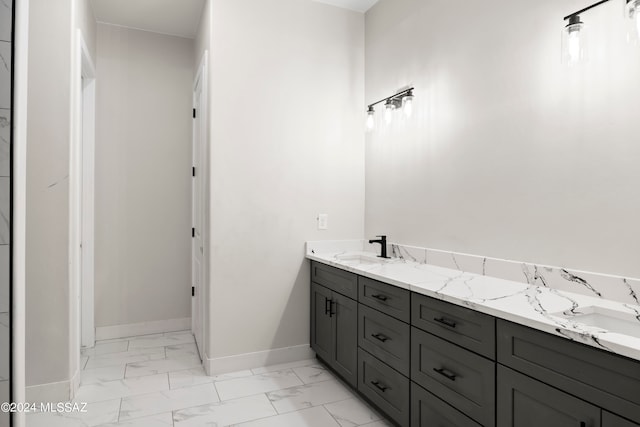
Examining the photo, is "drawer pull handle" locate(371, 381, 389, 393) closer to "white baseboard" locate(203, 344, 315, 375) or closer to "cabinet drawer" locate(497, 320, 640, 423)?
"cabinet drawer" locate(497, 320, 640, 423)

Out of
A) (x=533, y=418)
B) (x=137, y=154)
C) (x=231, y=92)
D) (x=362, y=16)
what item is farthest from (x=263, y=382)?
(x=362, y=16)

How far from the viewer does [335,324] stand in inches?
105

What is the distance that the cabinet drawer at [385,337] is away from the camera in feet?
6.37

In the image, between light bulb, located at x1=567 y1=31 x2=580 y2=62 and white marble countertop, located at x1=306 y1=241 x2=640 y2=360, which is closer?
white marble countertop, located at x1=306 y1=241 x2=640 y2=360

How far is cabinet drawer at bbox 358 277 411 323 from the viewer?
193cm

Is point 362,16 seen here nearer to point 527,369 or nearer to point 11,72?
point 11,72

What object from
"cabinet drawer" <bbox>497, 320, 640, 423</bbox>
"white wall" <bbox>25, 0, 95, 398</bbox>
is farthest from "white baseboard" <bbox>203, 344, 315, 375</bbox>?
"cabinet drawer" <bbox>497, 320, 640, 423</bbox>

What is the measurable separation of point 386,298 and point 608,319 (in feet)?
3.15

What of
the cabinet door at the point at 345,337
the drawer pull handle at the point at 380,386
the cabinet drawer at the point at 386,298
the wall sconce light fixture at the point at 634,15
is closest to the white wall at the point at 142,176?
the cabinet door at the point at 345,337

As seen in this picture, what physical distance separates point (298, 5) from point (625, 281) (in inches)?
109

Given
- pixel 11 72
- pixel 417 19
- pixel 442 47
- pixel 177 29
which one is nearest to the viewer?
pixel 11 72

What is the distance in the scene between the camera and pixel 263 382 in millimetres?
2664

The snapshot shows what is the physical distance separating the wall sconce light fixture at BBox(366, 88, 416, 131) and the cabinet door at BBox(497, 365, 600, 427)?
5.81 feet

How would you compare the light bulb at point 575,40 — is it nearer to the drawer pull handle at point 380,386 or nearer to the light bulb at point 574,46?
the light bulb at point 574,46
